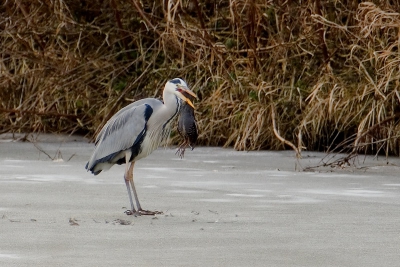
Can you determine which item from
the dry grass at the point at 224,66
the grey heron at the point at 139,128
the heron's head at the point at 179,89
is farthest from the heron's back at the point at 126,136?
the dry grass at the point at 224,66

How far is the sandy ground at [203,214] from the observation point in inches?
211

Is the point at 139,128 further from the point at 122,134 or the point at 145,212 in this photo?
the point at 145,212

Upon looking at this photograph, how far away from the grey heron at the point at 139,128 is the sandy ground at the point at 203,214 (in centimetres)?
34

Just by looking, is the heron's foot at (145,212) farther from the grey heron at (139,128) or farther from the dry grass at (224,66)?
the dry grass at (224,66)

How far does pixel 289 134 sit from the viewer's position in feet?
41.0

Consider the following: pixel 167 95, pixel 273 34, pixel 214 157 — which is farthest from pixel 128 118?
Result: pixel 273 34

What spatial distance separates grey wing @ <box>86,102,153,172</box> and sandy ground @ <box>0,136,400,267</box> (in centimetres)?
33

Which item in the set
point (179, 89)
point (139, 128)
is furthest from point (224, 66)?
point (139, 128)

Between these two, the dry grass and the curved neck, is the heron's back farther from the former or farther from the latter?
the dry grass

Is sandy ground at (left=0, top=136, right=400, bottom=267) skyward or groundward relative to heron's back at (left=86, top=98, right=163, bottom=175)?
groundward

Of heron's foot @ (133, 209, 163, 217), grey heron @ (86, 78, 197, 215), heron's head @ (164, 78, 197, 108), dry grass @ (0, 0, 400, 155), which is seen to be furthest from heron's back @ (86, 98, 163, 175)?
dry grass @ (0, 0, 400, 155)

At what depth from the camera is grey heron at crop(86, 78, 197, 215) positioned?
7.36 metres

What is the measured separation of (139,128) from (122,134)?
0.12 meters

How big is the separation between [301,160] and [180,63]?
2809 mm
